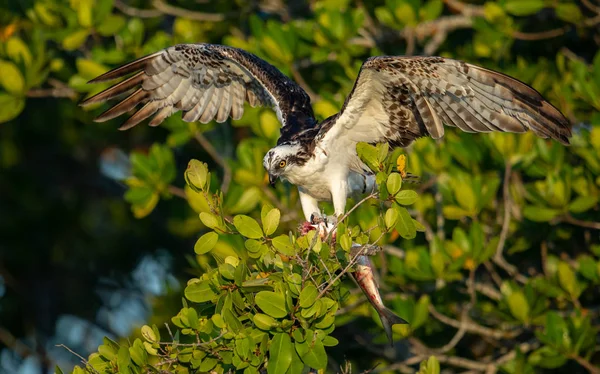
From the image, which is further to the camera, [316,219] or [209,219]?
[316,219]

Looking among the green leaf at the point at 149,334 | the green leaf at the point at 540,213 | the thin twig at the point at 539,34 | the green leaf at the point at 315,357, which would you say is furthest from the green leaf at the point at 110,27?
the green leaf at the point at 315,357

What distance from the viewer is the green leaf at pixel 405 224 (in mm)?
5074

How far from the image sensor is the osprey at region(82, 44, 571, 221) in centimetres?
632

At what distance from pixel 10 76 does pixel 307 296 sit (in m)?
4.72

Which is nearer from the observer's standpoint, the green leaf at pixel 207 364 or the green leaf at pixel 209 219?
the green leaf at pixel 207 364

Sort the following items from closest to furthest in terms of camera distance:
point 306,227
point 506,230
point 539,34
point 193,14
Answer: point 306,227 < point 506,230 < point 539,34 < point 193,14

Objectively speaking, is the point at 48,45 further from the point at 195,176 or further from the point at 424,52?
the point at 195,176

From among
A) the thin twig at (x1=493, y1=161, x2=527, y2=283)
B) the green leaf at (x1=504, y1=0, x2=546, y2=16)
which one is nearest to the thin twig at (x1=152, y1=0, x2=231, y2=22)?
the green leaf at (x1=504, y1=0, x2=546, y2=16)

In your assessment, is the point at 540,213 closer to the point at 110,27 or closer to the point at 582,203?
the point at 582,203

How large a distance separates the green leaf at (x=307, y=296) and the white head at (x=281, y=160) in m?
2.05

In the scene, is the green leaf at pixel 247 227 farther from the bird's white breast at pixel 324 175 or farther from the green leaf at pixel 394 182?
the bird's white breast at pixel 324 175

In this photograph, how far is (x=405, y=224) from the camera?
509 cm

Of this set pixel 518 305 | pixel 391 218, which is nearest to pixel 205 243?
pixel 391 218

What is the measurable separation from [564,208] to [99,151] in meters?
6.84
